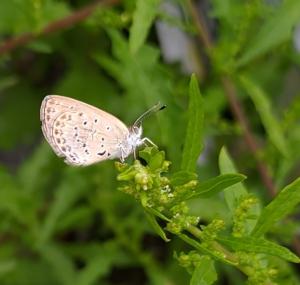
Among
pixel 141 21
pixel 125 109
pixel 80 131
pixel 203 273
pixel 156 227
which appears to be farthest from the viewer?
pixel 125 109

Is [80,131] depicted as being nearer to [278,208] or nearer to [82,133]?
[82,133]

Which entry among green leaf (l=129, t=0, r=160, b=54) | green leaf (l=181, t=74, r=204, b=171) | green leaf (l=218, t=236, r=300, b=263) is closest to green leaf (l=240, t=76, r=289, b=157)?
green leaf (l=129, t=0, r=160, b=54)

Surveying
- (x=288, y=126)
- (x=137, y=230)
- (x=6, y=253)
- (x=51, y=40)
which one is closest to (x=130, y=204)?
(x=137, y=230)

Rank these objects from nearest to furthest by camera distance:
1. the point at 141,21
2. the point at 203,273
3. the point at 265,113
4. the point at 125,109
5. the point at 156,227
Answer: the point at 156,227
the point at 203,273
the point at 141,21
the point at 265,113
the point at 125,109

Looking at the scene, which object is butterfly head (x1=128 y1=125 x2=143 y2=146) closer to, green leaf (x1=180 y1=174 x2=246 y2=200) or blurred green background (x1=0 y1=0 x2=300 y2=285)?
blurred green background (x1=0 y1=0 x2=300 y2=285)

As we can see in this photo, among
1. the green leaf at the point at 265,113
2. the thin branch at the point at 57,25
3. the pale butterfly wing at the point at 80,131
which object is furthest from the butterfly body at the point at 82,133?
the thin branch at the point at 57,25

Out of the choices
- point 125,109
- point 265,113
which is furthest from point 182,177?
point 125,109

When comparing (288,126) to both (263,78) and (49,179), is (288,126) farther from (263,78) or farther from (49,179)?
(49,179)
